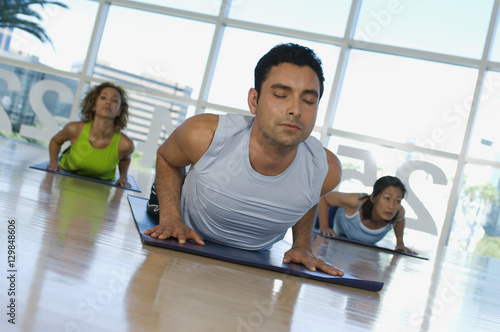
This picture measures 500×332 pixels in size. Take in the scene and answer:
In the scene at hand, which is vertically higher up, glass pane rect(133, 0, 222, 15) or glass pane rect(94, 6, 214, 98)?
glass pane rect(133, 0, 222, 15)

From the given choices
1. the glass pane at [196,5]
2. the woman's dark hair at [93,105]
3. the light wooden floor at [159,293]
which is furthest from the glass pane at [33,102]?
the light wooden floor at [159,293]

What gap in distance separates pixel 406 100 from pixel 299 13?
1.58 m

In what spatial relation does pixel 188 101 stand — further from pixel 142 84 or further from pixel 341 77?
pixel 341 77

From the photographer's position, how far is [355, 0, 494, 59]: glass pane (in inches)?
214

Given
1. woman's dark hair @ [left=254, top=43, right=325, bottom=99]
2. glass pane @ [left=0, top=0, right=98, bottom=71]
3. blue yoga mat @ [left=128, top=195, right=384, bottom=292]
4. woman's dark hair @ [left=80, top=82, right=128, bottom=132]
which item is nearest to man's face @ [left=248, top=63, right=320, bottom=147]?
woman's dark hair @ [left=254, top=43, right=325, bottom=99]

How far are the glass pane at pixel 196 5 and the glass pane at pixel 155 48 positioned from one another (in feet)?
0.49

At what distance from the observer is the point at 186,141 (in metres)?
1.58

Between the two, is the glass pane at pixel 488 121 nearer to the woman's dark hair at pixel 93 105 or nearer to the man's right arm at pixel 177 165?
the woman's dark hair at pixel 93 105

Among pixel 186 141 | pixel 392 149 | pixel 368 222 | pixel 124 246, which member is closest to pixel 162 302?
pixel 124 246

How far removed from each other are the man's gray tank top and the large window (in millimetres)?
3847

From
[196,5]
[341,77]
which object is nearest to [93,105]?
[196,5]

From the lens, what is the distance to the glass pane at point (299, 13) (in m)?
5.77

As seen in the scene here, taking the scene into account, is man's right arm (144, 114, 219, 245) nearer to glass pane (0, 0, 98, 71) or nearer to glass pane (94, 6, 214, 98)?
glass pane (94, 6, 214, 98)

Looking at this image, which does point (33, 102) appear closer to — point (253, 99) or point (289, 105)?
point (253, 99)
